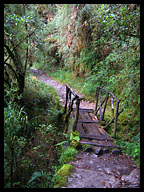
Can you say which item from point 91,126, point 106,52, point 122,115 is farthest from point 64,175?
point 106,52

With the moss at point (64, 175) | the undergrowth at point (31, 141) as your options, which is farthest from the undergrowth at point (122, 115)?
the undergrowth at point (31, 141)

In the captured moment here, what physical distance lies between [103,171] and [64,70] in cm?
1147

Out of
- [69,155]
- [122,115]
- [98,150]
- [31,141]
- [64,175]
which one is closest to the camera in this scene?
[64,175]

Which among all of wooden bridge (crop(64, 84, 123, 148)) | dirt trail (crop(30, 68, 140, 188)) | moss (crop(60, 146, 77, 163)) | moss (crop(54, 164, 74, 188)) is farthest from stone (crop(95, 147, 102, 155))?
moss (crop(54, 164, 74, 188))

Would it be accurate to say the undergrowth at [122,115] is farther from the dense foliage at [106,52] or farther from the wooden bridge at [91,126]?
the wooden bridge at [91,126]

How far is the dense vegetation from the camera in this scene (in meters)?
3.47

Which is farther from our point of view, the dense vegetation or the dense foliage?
the dense foliage

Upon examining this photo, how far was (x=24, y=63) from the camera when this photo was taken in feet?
23.3

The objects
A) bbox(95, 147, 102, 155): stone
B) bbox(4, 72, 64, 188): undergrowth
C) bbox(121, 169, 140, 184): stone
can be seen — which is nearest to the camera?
bbox(121, 169, 140, 184): stone

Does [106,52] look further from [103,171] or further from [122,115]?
[103,171]

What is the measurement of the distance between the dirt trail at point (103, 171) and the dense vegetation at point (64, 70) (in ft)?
1.17

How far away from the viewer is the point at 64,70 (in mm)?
13578

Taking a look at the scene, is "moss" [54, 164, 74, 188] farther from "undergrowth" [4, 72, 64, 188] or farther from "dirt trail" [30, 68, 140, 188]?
"undergrowth" [4, 72, 64, 188]

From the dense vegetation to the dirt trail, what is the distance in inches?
14.1
